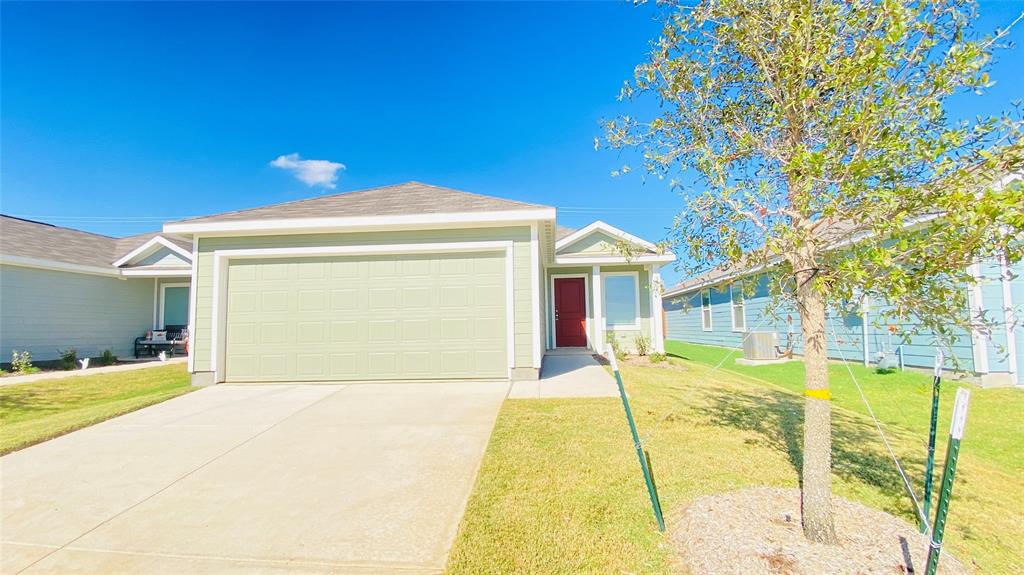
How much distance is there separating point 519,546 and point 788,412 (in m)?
4.95

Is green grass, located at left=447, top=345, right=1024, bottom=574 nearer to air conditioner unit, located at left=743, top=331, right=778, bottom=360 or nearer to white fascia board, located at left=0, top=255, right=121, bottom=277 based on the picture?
air conditioner unit, located at left=743, top=331, right=778, bottom=360

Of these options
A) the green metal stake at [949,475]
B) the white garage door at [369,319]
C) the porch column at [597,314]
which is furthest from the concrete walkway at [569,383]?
the green metal stake at [949,475]

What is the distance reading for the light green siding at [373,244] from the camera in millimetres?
7551

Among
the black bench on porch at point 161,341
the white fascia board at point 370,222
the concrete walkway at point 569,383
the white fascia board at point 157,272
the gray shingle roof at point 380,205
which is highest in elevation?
the gray shingle roof at point 380,205

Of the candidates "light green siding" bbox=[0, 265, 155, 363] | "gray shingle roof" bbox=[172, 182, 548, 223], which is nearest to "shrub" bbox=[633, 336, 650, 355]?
"gray shingle roof" bbox=[172, 182, 548, 223]

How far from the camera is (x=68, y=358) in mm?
11273

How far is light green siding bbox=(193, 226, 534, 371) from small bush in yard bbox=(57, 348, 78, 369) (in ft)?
22.8

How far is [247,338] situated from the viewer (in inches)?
308

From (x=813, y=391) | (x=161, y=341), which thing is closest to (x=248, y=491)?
(x=813, y=391)

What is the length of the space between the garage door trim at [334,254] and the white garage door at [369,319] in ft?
0.34

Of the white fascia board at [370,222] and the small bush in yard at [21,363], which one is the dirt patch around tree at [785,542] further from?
the small bush in yard at [21,363]

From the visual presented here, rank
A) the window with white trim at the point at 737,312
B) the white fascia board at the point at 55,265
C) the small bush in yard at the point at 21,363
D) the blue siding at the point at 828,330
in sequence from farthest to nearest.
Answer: the window with white trim at the point at 737,312 → the white fascia board at the point at 55,265 → the small bush in yard at the point at 21,363 → the blue siding at the point at 828,330

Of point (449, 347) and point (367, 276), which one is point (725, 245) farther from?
point (367, 276)

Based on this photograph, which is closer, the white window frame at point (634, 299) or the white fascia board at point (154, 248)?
the white window frame at point (634, 299)
